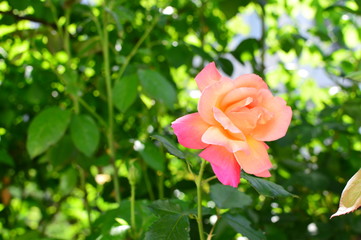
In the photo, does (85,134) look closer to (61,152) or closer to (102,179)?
(61,152)

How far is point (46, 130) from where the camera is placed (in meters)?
0.87

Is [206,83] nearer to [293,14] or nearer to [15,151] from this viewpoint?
[15,151]

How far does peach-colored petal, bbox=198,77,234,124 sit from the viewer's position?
42cm

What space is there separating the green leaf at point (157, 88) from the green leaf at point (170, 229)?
16.1 inches

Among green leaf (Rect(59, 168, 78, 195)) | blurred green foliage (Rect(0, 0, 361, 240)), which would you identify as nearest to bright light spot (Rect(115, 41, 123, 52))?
blurred green foliage (Rect(0, 0, 361, 240))

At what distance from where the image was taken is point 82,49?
1056 mm

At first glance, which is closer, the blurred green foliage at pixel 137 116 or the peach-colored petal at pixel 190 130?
the peach-colored petal at pixel 190 130

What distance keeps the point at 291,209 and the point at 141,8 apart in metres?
0.66

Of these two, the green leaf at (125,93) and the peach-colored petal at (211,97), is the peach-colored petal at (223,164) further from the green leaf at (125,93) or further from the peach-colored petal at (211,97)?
the green leaf at (125,93)

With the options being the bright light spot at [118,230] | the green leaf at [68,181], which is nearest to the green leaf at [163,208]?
the bright light spot at [118,230]

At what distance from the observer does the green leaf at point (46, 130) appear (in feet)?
2.81

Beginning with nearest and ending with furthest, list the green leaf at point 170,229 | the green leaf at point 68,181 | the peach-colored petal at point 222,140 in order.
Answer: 1. the peach-colored petal at point 222,140
2. the green leaf at point 170,229
3. the green leaf at point 68,181

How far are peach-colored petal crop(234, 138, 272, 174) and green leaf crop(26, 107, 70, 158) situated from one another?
525 mm

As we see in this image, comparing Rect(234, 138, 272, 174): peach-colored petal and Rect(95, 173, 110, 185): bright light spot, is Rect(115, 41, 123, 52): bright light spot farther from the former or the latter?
Rect(234, 138, 272, 174): peach-colored petal
